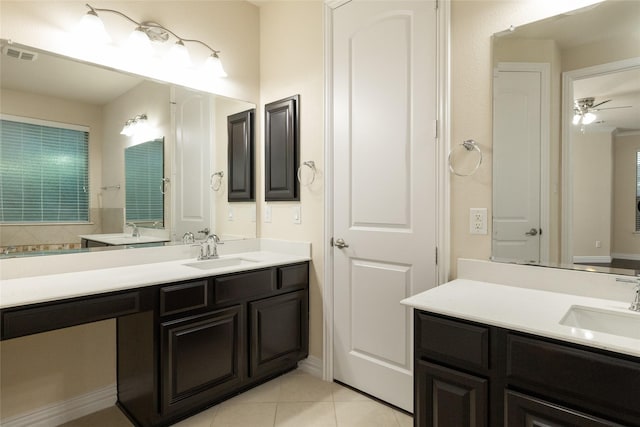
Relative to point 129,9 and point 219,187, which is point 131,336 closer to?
point 219,187

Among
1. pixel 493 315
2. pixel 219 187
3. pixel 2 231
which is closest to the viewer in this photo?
pixel 493 315

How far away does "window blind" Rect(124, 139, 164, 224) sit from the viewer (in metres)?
2.23

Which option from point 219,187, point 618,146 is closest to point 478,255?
point 618,146

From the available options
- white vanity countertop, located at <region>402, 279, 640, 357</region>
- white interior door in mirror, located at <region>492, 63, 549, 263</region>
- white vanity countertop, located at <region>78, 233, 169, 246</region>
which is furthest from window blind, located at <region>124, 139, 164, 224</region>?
white interior door in mirror, located at <region>492, 63, 549, 263</region>

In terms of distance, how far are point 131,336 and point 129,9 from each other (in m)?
1.94

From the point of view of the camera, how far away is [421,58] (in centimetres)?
201

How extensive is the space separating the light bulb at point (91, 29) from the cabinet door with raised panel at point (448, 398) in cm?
234

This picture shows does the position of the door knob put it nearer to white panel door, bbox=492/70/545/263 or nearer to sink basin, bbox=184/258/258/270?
sink basin, bbox=184/258/258/270

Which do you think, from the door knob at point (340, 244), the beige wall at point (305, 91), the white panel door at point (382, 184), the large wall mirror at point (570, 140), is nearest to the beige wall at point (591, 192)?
the large wall mirror at point (570, 140)

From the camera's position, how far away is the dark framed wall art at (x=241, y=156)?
2.83 meters

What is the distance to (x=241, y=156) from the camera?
112 inches

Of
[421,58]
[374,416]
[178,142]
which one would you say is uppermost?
[421,58]

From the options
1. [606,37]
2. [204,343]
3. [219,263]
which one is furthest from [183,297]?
[606,37]

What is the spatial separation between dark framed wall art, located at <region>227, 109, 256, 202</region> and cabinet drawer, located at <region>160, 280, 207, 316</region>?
99cm
